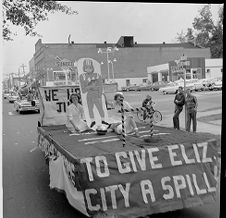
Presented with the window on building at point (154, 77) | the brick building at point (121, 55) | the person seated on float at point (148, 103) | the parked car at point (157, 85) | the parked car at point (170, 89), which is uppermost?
the brick building at point (121, 55)

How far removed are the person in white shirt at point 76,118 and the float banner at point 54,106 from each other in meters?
1.16

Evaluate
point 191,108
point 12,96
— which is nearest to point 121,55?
point 12,96

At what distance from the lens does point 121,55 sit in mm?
4270

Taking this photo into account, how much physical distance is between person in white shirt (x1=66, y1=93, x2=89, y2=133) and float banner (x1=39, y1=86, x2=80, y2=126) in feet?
3.80

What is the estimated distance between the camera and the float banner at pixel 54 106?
6.43m

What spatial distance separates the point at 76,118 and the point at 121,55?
1.39 meters

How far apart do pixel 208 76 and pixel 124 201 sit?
78.9 inches

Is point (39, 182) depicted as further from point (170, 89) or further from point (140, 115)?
point (170, 89)

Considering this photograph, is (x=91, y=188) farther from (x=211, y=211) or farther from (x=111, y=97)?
(x=111, y=97)

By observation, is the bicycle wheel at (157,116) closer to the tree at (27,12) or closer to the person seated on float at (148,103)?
the person seated on float at (148,103)

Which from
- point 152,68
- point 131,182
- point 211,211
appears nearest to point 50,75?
point 152,68

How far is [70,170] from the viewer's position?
9.50ft

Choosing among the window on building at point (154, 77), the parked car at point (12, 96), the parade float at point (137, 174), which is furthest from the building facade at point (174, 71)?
the parked car at point (12, 96)

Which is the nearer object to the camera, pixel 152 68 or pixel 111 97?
pixel 152 68
